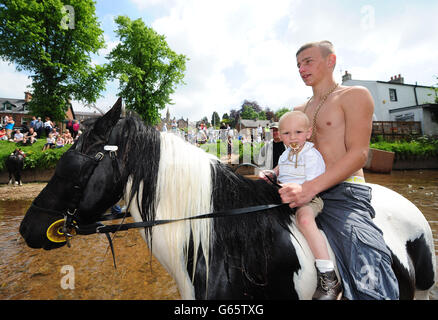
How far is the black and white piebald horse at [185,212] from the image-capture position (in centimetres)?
157

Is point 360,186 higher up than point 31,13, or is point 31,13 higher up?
point 31,13

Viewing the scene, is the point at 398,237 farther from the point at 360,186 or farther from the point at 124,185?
the point at 124,185

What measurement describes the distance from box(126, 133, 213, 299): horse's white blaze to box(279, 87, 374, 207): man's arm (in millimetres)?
631

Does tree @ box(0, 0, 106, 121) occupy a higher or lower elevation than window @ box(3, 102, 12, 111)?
lower

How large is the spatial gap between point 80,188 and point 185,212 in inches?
32.2

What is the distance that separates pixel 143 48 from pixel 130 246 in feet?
101

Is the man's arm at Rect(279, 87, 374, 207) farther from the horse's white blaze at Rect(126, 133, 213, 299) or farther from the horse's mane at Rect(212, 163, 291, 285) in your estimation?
the horse's white blaze at Rect(126, 133, 213, 299)

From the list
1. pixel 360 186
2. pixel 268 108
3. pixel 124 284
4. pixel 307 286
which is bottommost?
pixel 124 284

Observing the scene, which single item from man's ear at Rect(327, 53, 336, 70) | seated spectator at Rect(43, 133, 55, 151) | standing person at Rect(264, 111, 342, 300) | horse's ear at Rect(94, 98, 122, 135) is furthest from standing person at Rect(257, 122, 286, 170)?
seated spectator at Rect(43, 133, 55, 151)

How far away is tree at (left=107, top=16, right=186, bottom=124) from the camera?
28.7 m

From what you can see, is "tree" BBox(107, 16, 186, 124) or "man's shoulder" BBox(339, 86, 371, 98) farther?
"tree" BBox(107, 16, 186, 124)

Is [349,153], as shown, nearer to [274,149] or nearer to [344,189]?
[344,189]
